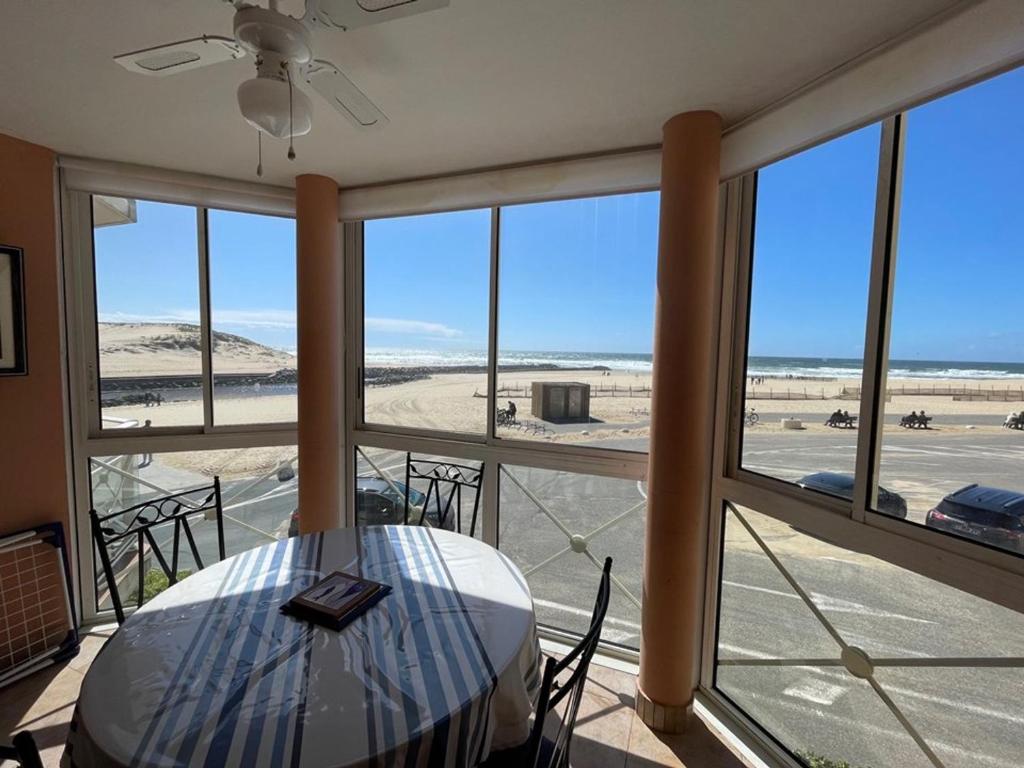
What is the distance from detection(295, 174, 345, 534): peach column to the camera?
2.59 m

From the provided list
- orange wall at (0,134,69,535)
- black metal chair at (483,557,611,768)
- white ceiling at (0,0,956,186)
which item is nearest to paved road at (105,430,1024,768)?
black metal chair at (483,557,611,768)

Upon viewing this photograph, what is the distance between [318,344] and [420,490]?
41.5 inches

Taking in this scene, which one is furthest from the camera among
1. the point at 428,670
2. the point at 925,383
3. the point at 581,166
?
the point at 581,166

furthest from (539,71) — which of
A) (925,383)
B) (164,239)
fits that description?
(164,239)

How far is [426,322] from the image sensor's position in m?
2.88

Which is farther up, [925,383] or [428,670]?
[925,383]

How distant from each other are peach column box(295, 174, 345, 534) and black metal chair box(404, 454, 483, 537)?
0.49 m

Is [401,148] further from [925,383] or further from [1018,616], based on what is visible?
[1018,616]

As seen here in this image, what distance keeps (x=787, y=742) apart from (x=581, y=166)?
265cm

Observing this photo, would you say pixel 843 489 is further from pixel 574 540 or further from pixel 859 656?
pixel 574 540

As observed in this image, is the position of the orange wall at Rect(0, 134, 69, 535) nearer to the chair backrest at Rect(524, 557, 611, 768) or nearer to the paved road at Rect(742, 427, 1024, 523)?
the chair backrest at Rect(524, 557, 611, 768)

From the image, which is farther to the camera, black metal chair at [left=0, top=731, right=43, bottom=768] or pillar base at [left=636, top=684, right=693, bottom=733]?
pillar base at [left=636, top=684, right=693, bottom=733]

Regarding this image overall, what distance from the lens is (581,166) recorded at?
220 cm

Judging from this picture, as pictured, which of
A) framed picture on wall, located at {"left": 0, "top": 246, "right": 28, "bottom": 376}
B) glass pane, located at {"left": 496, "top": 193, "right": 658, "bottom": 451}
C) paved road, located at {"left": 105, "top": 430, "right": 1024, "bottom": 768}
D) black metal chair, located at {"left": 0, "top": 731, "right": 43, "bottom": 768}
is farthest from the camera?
glass pane, located at {"left": 496, "top": 193, "right": 658, "bottom": 451}
